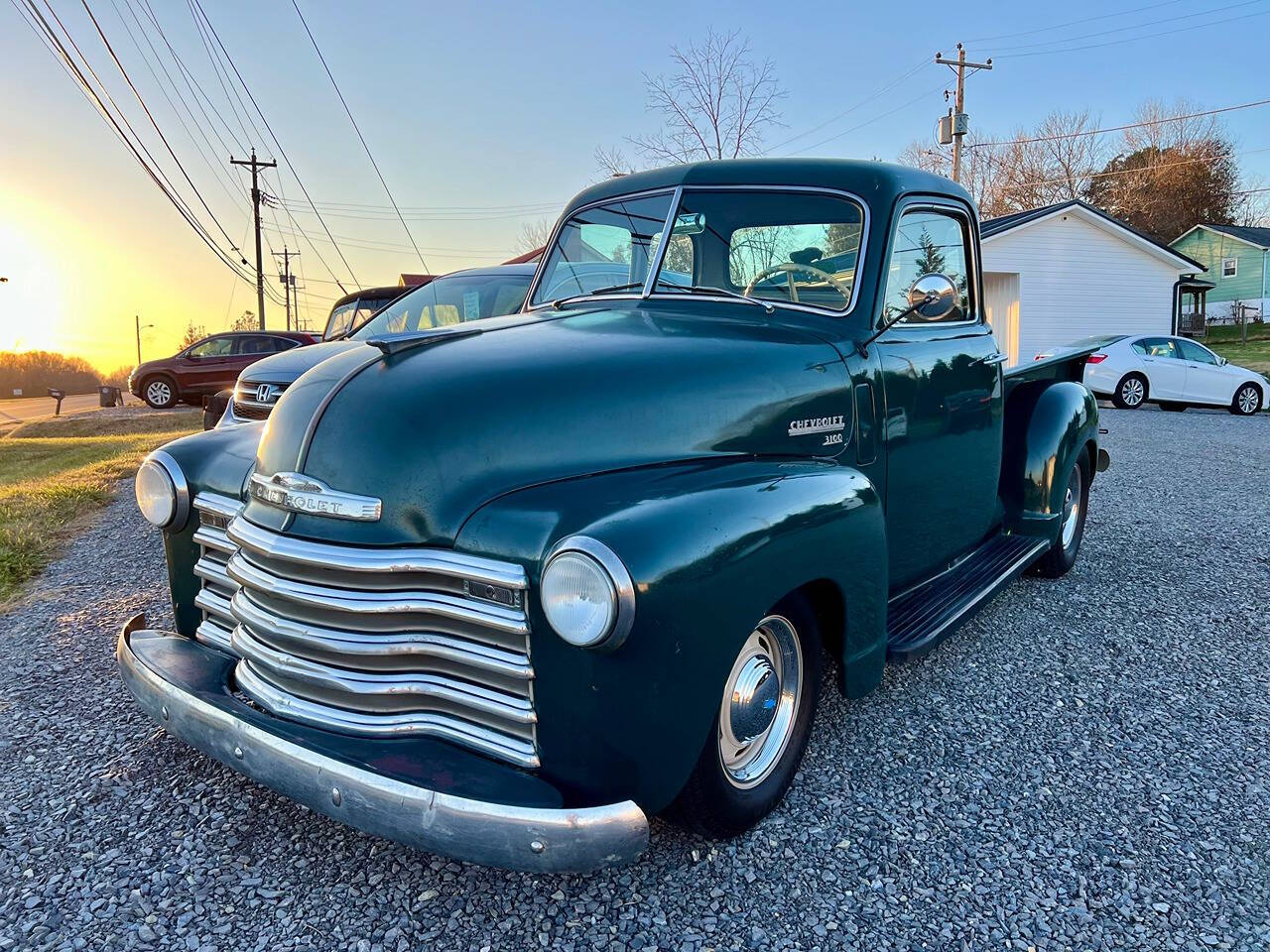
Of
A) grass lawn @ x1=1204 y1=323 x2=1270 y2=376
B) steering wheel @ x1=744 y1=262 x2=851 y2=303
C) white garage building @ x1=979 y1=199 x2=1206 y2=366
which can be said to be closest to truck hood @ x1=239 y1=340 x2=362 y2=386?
steering wheel @ x1=744 y1=262 x2=851 y2=303

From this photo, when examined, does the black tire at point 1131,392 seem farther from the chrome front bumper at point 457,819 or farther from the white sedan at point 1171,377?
the chrome front bumper at point 457,819

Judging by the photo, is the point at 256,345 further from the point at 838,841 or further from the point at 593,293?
the point at 838,841

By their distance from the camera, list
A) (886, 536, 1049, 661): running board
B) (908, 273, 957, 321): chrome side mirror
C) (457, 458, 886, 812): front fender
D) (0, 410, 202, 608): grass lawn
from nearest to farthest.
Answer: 1. (457, 458, 886, 812): front fender
2. (886, 536, 1049, 661): running board
3. (908, 273, 957, 321): chrome side mirror
4. (0, 410, 202, 608): grass lawn

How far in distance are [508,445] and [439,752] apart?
0.79 metres

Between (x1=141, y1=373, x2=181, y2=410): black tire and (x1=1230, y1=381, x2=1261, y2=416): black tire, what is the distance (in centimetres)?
2176

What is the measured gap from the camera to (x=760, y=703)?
2.50 meters

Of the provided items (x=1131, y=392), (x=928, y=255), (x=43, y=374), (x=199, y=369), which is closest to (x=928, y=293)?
(x=928, y=255)

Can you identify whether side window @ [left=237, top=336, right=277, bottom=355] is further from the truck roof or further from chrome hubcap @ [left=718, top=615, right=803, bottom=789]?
chrome hubcap @ [left=718, top=615, right=803, bottom=789]

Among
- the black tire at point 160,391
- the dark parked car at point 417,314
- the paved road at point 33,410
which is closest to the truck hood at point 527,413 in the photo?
the dark parked car at point 417,314

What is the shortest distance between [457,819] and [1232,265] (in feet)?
170

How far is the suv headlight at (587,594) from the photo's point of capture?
1924mm

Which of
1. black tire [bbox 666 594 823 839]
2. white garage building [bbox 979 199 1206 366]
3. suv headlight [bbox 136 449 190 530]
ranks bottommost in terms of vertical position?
black tire [bbox 666 594 823 839]

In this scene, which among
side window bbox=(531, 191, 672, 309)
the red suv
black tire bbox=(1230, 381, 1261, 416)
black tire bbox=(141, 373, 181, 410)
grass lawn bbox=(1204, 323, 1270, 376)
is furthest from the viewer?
grass lawn bbox=(1204, 323, 1270, 376)

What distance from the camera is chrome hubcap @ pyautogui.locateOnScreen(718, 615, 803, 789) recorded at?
2.42 meters
